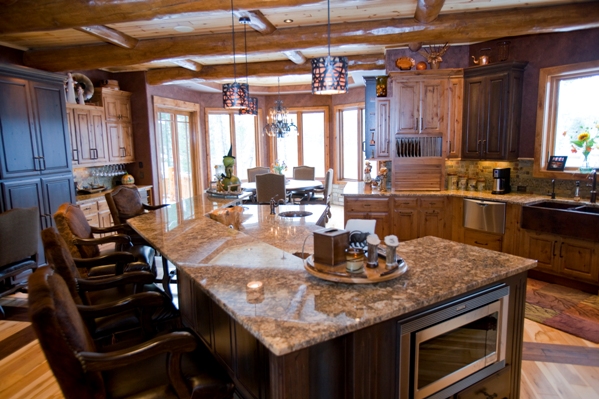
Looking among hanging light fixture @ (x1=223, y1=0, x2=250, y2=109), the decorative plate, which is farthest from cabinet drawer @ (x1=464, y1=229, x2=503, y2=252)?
hanging light fixture @ (x1=223, y1=0, x2=250, y2=109)

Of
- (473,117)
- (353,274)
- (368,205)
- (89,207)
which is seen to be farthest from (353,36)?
(89,207)

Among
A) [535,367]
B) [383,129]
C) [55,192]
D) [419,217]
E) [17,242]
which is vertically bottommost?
[535,367]

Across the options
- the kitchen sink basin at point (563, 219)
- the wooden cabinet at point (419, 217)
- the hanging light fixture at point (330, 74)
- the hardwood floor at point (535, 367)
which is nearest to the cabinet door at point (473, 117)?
the wooden cabinet at point (419, 217)

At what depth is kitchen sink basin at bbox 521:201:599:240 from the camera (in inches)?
153

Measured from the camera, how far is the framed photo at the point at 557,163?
4582mm

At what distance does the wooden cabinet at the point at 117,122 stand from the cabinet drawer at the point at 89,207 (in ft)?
3.41

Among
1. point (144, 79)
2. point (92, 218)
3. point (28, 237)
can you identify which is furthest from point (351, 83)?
point (28, 237)

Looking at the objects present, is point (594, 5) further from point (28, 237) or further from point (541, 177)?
point (28, 237)

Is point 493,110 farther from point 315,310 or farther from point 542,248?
point 315,310

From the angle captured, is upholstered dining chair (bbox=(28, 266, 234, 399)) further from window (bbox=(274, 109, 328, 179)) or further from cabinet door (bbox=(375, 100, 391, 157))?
window (bbox=(274, 109, 328, 179))

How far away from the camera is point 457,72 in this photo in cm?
514

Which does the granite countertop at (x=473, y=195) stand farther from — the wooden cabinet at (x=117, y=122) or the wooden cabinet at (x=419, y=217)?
the wooden cabinet at (x=117, y=122)

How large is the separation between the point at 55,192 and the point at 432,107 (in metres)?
4.97

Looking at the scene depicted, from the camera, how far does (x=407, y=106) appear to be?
5332 millimetres
